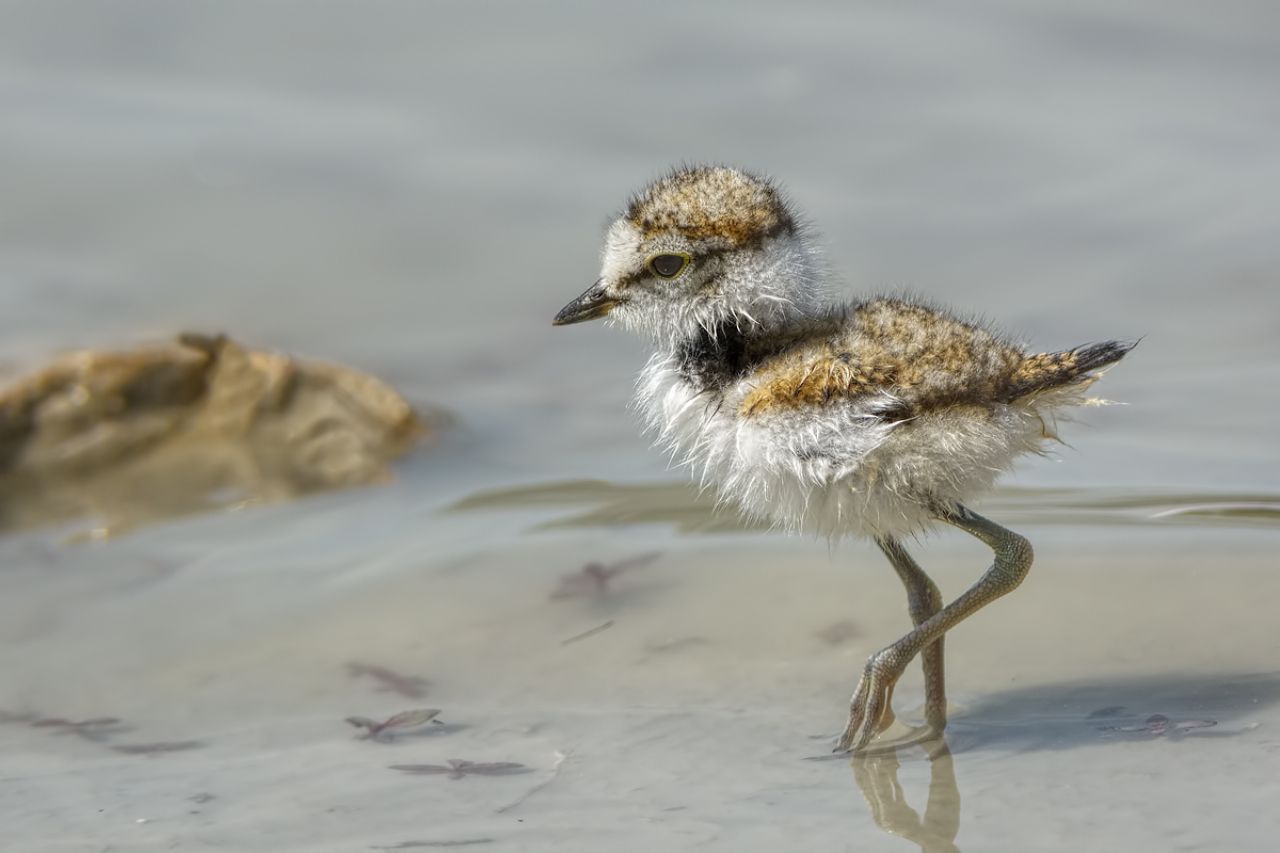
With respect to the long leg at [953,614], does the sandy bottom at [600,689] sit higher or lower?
lower

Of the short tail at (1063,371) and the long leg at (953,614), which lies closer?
the short tail at (1063,371)

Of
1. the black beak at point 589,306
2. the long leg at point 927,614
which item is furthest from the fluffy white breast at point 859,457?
the black beak at point 589,306

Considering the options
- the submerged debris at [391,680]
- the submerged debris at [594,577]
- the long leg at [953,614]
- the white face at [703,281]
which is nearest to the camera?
the long leg at [953,614]

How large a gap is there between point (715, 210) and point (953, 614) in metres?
0.93

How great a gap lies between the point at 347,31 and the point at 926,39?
2.38 metres

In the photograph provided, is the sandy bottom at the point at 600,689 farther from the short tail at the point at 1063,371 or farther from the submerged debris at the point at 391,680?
the short tail at the point at 1063,371

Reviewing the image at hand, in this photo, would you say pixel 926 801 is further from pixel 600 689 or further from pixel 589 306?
pixel 589 306

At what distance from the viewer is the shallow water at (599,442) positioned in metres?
3.09

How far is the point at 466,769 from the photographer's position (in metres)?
3.21

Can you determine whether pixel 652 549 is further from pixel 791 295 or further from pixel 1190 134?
pixel 1190 134

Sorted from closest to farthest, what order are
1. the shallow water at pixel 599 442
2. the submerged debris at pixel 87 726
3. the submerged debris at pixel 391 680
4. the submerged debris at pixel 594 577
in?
1. the shallow water at pixel 599 442
2. the submerged debris at pixel 87 726
3. the submerged debris at pixel 391 680
4. the submerged debris at pixel 594 577

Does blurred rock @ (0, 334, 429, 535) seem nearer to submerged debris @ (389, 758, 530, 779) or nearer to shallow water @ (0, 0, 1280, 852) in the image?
shallow water @ (0, 0, 1280, 852)

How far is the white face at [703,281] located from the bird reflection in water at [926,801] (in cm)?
90

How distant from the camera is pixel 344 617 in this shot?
13.8ft
